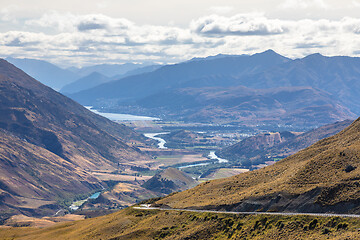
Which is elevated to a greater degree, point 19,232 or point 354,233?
point 354,233

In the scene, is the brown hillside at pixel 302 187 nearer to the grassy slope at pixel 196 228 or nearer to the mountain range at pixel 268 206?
the mountain range at pixel 268 206

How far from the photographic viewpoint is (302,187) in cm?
11800

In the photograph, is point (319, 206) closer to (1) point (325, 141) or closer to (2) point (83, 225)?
(1) point (325, 141)

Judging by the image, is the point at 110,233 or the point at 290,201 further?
the point at 110,233

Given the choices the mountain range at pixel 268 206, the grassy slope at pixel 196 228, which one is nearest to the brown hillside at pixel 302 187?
the mountain range at pixel 268 206

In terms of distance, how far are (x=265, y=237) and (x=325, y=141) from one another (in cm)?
7519

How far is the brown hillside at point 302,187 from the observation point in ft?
354

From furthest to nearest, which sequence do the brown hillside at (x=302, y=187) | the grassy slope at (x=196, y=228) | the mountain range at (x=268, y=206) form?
the brown hillside at (x=302, y=187), the mountain range at (x=268, y=206), the grassy slope at (x=196, y=228)

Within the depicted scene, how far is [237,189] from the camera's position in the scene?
150 metres

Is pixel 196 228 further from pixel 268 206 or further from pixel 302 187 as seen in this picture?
pixel 302 187

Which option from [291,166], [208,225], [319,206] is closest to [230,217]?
[208,225]

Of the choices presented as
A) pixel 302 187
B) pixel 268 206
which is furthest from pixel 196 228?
pixel 302 187

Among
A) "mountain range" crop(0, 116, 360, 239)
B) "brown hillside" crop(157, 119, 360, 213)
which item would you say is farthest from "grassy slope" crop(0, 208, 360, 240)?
"brown hillside" crop(157, 119, 360, 213)

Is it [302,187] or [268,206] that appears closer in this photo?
[302,187]
